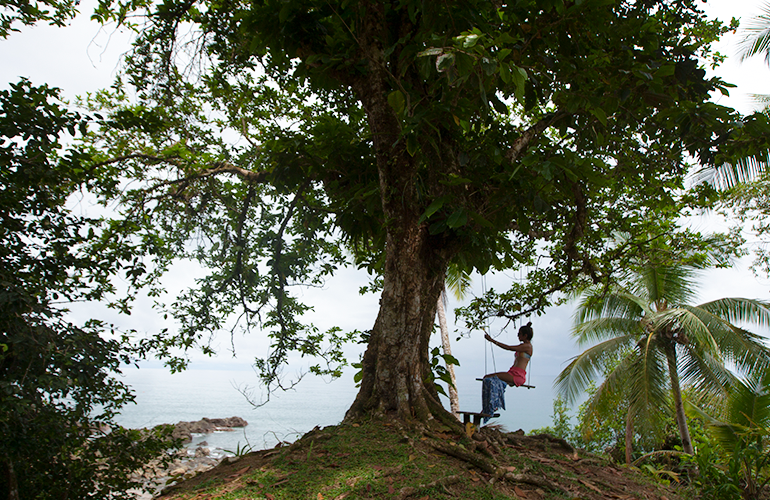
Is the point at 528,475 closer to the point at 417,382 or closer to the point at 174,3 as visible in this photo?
the point at 417,382

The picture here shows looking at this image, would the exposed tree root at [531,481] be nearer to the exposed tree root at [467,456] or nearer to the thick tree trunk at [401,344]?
the exposed tree root at [467,456]

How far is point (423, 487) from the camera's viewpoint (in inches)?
104

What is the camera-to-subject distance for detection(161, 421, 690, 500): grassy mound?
8.75ft

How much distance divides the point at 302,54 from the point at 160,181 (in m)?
2.68

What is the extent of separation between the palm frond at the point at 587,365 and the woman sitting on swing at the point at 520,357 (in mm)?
6535

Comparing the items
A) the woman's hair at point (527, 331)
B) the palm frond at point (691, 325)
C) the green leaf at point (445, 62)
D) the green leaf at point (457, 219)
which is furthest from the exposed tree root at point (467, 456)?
the palm frond at point (691, 325)

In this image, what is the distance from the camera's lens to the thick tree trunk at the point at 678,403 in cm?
892

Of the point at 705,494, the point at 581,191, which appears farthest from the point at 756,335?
the point at 581,191

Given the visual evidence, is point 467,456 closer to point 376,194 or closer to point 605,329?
point 376,194

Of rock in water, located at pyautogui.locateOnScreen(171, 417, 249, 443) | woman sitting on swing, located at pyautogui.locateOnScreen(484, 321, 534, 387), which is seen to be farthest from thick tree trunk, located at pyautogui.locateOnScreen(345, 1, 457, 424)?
rock in water, located at pyautogui.locateOnScreen(171, 417, 249, 443)

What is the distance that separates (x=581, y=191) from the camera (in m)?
4.88

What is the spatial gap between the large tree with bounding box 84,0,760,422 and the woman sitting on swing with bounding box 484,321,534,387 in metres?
0.64

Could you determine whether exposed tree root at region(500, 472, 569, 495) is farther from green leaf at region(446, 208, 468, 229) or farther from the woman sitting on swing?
green leaf at region(446, 208, 468, 229)

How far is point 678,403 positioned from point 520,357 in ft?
21.0
